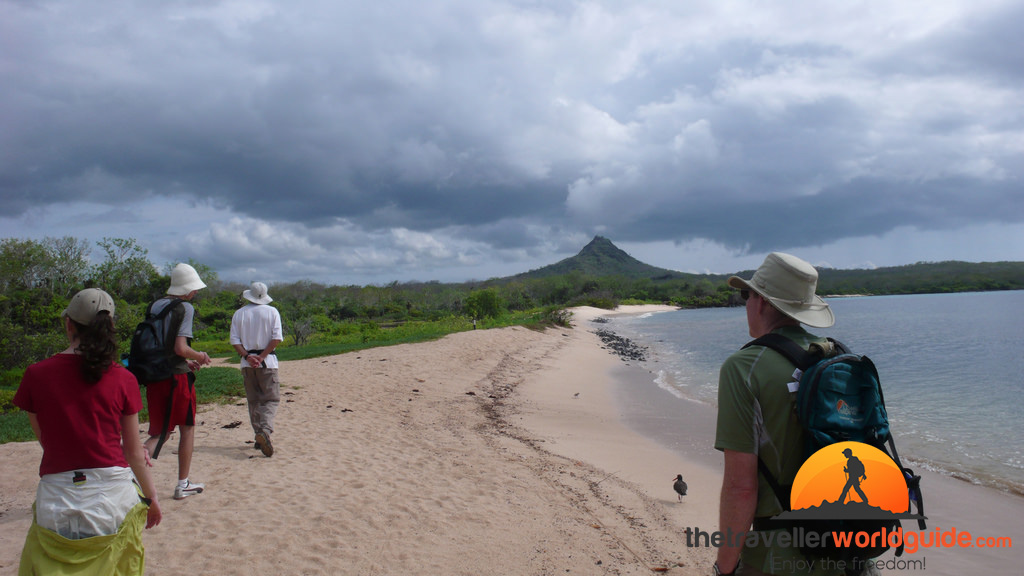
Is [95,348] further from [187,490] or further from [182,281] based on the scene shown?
[187,490]

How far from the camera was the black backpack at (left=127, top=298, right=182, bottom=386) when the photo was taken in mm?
4152

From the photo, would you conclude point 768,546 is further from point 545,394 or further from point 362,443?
point 545,394

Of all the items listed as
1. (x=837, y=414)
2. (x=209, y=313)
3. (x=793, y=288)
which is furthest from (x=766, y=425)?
(x=209, y=313)

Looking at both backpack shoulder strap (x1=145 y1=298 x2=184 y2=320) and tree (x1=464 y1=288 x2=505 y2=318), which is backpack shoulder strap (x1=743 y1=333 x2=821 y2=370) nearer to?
backpack shoulder strap (x1=145 y1=298 x2=184 y2=320)

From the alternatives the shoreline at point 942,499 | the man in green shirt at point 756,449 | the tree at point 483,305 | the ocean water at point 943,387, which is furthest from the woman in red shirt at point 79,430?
the tree at point 483,305

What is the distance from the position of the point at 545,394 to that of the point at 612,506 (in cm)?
727

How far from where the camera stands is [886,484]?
1.65 metres

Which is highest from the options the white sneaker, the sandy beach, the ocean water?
the white sneaker

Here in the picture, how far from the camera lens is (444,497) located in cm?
518

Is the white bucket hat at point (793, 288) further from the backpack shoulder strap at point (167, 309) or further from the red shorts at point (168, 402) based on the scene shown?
the red shorts at point (168, 402)

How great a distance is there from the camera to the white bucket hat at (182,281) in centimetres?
448

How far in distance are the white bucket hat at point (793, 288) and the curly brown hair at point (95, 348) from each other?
108 inches

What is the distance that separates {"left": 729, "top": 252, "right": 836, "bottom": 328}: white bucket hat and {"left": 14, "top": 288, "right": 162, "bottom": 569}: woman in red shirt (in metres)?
2.68

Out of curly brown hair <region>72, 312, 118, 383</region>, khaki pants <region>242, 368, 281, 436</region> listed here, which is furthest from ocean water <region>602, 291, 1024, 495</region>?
curly brown hair <region>72, 312, 118, 383</region>
